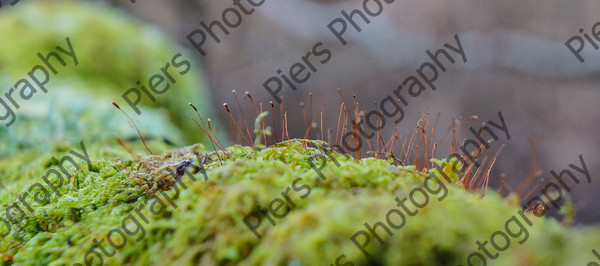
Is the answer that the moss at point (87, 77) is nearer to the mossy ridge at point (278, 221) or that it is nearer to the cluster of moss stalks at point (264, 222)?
the cluster of moss stalks at point (264, 222)

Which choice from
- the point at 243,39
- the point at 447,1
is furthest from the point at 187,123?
the point at 447,1

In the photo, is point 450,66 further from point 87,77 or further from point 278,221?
point 278,221

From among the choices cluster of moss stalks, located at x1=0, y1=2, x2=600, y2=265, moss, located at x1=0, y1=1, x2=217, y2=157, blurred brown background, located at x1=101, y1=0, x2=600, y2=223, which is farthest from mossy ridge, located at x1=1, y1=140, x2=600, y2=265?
blurred brown background, located at x1=101, y1=0, x2=600, y2=223

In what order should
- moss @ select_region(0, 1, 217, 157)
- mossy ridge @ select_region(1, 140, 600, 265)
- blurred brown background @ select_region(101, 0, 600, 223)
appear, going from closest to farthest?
mossy ridge @ select_region(1, 140, 600, 265)
moss @ select_region(0, 1, 217, 157)
blurred brown background @ select_region(101, 0, 600, 223)

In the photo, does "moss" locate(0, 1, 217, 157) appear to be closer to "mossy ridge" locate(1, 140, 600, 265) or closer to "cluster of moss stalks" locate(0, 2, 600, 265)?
"cluster of moss stalks" locate(0, 2, 600, 265)

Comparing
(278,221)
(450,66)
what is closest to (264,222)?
(278,221)
